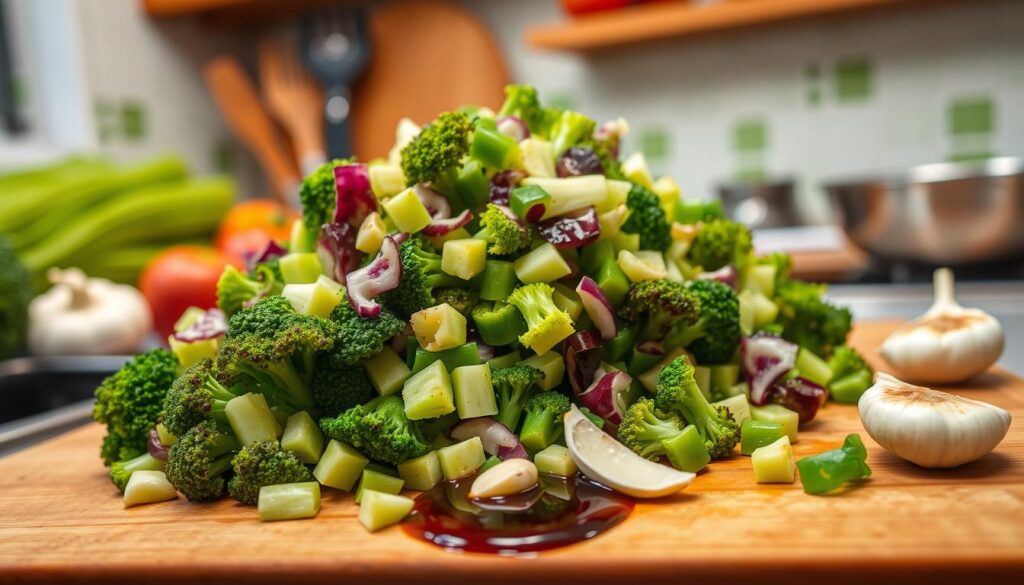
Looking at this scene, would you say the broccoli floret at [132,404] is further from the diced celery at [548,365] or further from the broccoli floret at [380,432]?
the diced celery at [548,365]

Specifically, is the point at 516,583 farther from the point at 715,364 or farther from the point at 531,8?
the point at 531,8

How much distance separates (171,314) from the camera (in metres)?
2.81

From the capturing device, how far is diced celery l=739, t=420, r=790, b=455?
1.24 meters

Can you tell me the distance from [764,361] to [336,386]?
70 cm

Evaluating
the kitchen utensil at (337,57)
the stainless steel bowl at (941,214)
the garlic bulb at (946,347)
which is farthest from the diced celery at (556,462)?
the kitchen utensil at (337,57)

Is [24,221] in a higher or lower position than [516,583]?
higher

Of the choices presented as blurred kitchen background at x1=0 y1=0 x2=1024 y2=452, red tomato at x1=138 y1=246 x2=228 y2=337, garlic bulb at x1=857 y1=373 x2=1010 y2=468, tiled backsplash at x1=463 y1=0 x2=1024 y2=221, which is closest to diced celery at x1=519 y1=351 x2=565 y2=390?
garlic bulb at x1=857 y1=373 x2=1010 y2=468

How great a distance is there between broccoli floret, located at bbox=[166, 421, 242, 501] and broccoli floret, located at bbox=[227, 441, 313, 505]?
0.14 ft

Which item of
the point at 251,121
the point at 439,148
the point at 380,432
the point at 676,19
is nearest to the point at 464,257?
the point at 439,148

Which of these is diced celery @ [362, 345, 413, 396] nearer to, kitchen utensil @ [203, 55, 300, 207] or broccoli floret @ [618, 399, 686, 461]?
broccoli floret @ [618, 399, 686, 461]

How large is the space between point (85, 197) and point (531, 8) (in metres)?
2.18

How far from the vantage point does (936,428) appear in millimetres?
1066

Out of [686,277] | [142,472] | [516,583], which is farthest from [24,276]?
[516,583]

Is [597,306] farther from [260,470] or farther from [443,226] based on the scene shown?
[260,470]
